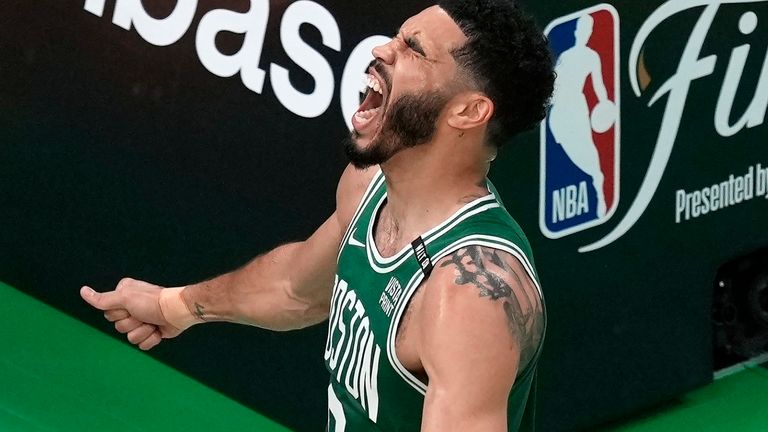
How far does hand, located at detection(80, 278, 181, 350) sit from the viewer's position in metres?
3.57

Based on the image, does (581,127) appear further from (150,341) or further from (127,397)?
(127,397)

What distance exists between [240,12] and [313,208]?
2.10 ft

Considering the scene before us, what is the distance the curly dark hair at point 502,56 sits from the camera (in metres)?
2.83

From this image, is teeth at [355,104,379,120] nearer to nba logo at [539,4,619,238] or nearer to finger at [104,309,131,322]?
finger at [104,309,131,322]

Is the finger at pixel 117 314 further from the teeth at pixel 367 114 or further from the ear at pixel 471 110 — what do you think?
the ear at pixel 471 110

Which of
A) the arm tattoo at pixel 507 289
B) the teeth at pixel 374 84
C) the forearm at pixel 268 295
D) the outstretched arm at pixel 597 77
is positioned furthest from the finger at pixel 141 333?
the outstretched arm at pixel 597 77

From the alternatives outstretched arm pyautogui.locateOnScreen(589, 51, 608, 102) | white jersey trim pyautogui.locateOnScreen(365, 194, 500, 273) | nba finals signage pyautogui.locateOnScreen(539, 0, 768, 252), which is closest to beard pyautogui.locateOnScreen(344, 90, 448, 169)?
white jersey trim pyautogui.locateOnScreen(365, 194, 500, 273)

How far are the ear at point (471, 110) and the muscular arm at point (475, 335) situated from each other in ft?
0.86

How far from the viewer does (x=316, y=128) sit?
440 centimetres

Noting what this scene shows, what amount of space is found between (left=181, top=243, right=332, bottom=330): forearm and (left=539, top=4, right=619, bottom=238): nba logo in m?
1.08

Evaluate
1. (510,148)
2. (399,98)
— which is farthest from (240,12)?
(399,98)

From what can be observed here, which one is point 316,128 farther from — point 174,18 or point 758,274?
point 758,274

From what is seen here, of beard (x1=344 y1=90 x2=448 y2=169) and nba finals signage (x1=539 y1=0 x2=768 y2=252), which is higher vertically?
nba finals signage (x1=539 y1=0 x2=768 y2=252)

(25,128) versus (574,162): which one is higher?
(25,128)
